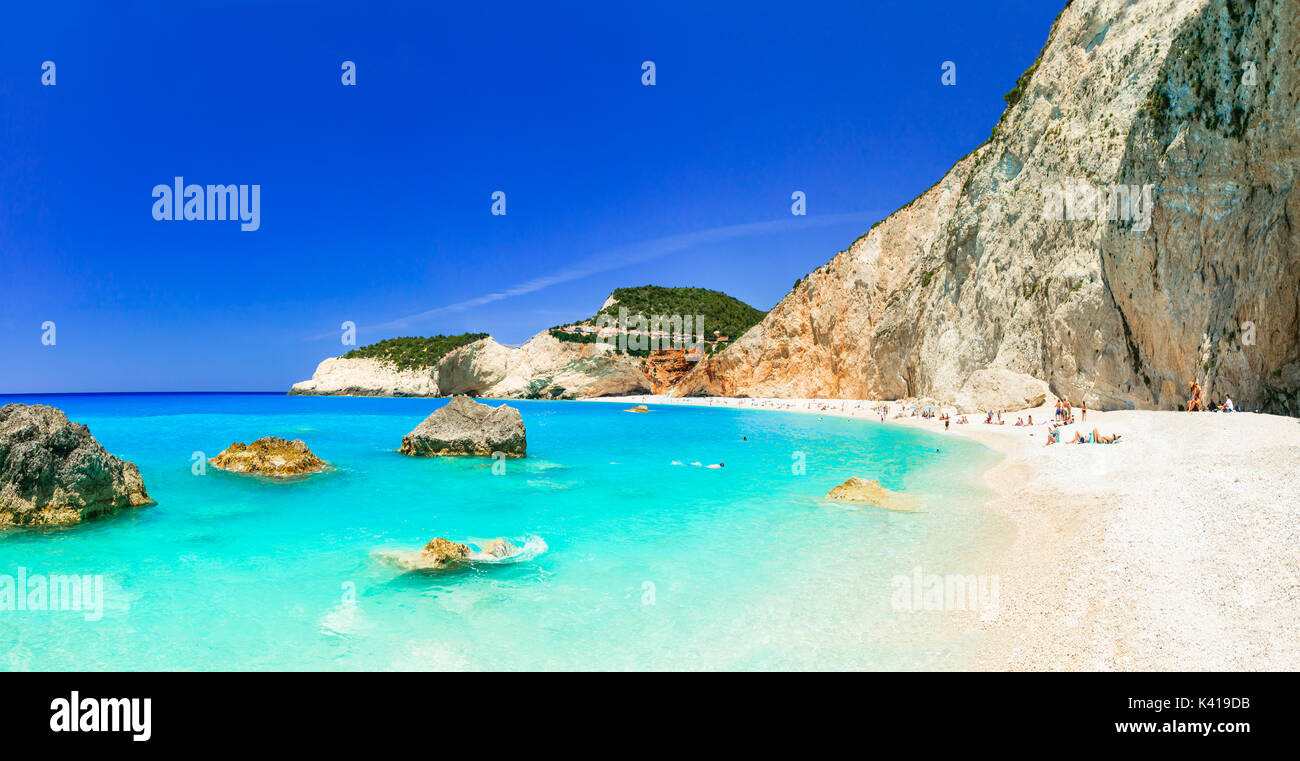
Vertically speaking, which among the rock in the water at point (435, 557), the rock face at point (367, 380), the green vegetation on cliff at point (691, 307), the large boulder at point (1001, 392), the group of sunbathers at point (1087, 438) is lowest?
the rock in the water at point (435, 557)

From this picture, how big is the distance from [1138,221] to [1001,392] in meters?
10.5

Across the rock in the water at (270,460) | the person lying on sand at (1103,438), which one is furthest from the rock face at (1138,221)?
the rock in the water at (270,460)

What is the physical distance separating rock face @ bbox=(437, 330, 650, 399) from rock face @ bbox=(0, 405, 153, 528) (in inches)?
3130

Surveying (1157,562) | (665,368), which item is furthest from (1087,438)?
(665,368)

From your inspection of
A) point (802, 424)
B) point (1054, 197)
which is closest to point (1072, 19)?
point (1054, 197)

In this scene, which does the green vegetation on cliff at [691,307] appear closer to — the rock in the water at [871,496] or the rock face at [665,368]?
the rock face at [665,368]

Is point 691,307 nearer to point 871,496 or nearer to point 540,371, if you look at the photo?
point 540,371

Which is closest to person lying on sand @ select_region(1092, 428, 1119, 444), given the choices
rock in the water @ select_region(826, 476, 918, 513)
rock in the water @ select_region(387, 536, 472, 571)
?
rock in the water @ select_region(826, 476, 918, 513)

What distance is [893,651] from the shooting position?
574 cm

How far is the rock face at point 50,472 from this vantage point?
11.3m

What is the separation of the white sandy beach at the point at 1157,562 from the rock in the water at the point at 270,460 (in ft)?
62.0

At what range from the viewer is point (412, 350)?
126m
